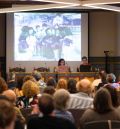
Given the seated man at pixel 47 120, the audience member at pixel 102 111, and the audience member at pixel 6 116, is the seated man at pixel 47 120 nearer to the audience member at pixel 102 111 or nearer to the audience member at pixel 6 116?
the audience member at pixel 102 111

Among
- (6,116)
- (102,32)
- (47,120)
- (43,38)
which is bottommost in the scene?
(47,120)

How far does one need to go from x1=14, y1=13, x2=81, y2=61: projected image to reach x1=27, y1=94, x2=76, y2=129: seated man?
11.0 meters

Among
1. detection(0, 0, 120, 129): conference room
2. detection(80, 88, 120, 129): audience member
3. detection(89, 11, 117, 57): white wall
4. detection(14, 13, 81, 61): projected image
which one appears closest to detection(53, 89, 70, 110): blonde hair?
detection(80, 88, 120, 129): audience member

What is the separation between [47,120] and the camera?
3.68m

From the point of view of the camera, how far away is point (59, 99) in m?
4.51

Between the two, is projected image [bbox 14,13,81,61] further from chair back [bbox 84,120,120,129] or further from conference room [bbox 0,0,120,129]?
chair back [bbox 84,120,120,129]

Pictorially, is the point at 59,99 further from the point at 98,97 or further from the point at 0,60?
the point at 0,60

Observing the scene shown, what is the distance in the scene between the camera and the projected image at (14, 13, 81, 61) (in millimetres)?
14688

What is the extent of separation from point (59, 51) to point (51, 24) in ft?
3.48

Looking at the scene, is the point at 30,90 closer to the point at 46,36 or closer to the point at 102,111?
the point at 102,111

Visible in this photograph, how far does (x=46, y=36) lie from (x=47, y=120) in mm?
11246

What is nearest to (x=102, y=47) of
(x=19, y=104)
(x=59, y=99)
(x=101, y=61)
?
(x=101, y=61)

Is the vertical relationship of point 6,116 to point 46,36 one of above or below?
below

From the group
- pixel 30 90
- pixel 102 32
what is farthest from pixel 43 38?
pixel 30 90
